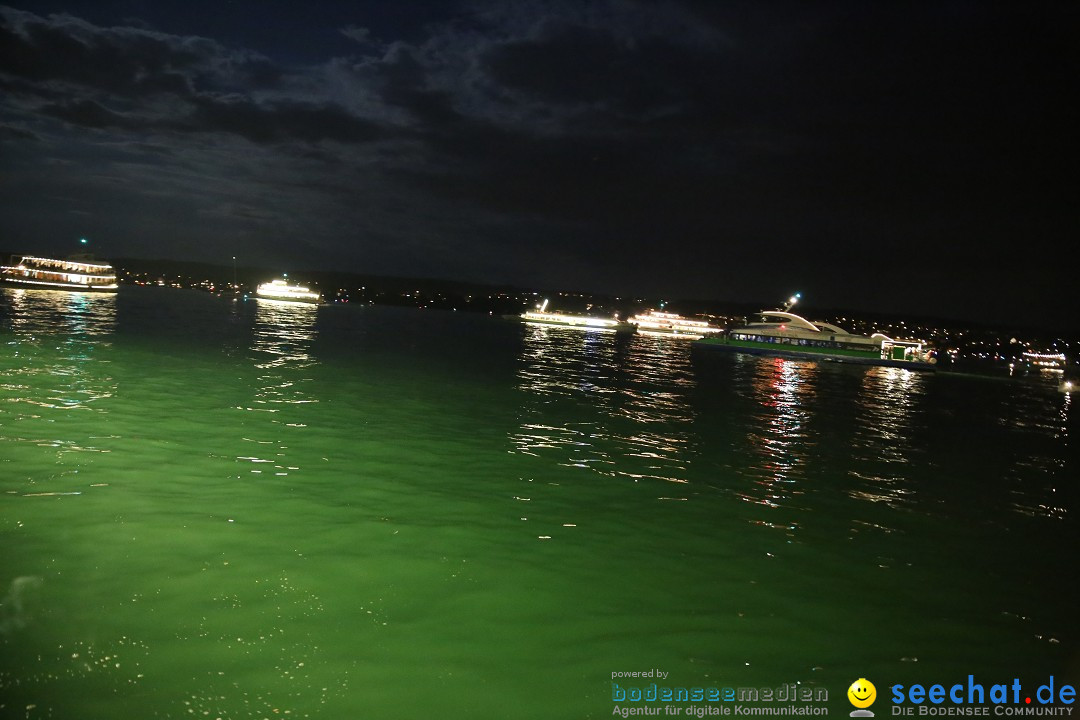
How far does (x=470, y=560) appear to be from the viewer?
26.3 ft

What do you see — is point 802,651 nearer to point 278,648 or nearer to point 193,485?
point 278,648

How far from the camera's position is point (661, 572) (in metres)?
8.20

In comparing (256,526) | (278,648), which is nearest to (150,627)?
(278,648)

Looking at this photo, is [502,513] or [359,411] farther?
[359,411]

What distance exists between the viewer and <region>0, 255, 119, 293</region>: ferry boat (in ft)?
404

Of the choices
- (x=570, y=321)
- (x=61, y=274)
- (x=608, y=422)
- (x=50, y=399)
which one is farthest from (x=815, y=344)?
(x=61, y=274)

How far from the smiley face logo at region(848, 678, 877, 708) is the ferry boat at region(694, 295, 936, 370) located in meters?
71.6

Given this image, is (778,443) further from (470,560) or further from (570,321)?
(570,321)

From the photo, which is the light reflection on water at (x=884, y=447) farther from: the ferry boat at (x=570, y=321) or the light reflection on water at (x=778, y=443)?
the ferry boat at (x=570, y=321)

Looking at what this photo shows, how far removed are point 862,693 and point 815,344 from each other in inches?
3059

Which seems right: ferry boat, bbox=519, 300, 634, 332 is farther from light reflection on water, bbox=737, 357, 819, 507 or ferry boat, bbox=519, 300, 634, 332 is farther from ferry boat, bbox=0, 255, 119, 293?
light reflection on water, bbox=737, 357, 819, 507

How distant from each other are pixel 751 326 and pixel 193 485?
3175 inches

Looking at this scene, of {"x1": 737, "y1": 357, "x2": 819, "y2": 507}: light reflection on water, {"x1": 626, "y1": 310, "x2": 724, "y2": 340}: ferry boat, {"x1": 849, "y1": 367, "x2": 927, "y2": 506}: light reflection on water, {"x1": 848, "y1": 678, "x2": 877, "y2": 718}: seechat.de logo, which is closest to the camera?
{"x1": 848, "y1": 678, "x2": 877, "y2": 718}: seechat.de logo

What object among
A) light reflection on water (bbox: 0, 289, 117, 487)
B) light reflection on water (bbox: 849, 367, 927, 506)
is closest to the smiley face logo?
light reflection on water (bbox: 849, 367, 927, 506)
